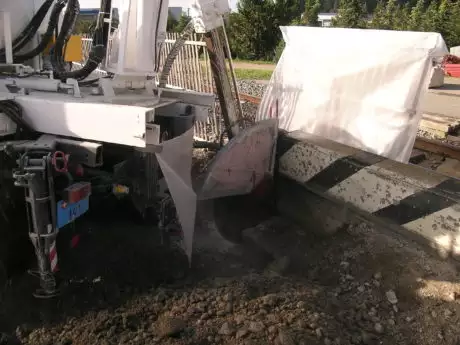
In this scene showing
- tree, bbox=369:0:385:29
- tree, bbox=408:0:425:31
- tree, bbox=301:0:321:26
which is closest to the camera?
tree, bbox=408:0:425:31

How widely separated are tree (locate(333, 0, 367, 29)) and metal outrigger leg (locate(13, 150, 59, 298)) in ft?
83.0

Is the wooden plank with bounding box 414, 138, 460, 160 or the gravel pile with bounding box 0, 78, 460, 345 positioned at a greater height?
the wooden plank with bounding box 414, 138, 460, 160

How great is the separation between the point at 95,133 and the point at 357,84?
8.87ft

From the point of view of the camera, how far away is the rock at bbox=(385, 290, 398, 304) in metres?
3.30

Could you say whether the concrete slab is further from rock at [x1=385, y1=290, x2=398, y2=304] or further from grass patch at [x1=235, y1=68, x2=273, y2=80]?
rock at [x1=385, y1=290, x2=398, y2=304]

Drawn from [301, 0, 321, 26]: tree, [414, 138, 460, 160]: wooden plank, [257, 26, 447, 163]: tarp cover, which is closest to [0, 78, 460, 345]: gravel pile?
[257, 26, 447, 163]: tarp cover

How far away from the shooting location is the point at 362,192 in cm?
389

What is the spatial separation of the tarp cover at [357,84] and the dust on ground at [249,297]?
1.15 metres

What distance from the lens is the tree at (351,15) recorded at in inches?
1033

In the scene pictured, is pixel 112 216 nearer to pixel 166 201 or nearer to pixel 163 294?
pixel 166 201

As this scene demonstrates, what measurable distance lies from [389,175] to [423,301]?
0.95m

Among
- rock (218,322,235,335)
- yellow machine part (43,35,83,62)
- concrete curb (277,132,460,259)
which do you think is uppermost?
yellow machine part (43,35,83,62)

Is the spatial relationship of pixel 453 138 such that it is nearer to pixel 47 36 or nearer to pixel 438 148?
pixel 438 148

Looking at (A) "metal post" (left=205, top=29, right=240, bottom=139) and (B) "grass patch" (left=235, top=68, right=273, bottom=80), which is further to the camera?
(B) "grass patch" (left=235, top=68, right=273, bottom=80)
